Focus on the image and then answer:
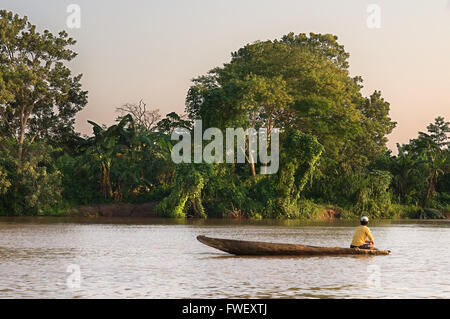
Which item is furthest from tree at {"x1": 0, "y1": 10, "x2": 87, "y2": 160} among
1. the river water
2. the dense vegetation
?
the river water

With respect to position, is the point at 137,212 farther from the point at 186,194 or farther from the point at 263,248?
the point at 263,248

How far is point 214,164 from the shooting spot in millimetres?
52625

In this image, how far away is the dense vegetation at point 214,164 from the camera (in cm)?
5059

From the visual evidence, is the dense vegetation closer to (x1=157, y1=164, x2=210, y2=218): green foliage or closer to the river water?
(x1=157, y1=164, x2=210, y2=218): green foliage

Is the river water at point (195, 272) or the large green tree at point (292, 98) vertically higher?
the large green tree at point (292, 98)

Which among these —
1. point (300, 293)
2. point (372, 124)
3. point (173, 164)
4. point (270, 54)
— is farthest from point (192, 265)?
point (372, 124)

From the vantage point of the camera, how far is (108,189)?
176 feet

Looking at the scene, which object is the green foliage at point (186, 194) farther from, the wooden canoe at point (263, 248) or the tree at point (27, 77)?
the wooden canoe at point (263, 248)

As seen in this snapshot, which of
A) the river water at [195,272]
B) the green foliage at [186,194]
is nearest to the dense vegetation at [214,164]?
the green foliage at [186,194]

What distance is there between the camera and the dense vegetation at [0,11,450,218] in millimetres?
50594

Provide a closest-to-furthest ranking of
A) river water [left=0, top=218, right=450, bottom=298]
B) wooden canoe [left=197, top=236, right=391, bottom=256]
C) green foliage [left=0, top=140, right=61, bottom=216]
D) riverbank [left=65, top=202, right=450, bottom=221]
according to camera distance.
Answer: river water [left=0, top=218, right=450, bottom=298], wooden canoe [left=197, top=236, right=391, bottom=256], green foliage [left=0, top=140, right=61, bottom=216], riverbank [left=65, top=202, right=450, bottom=221]

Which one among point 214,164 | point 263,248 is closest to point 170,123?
point 214,164

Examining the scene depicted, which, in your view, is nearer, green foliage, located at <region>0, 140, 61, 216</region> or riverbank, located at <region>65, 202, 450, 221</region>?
green foliage, located at <region>0, 140, 61, 216</region>

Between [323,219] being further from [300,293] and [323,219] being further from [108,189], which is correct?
[300,293]
